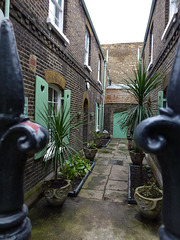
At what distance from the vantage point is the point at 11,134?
0.81m

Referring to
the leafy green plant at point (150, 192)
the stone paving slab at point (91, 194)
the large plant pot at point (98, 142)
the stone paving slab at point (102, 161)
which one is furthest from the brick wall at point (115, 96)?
the leafy green plant at point (150, 192)

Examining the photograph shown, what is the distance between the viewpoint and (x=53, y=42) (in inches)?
177

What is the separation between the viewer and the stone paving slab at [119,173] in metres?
5.37

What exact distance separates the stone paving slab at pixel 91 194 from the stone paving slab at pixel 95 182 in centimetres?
18

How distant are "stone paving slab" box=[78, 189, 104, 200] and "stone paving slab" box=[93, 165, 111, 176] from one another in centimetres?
144

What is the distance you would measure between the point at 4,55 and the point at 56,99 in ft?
15.2

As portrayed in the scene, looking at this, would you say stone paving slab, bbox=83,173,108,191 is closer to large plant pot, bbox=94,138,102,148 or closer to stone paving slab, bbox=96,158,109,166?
stone paving slab, bbox=96,158,109,166

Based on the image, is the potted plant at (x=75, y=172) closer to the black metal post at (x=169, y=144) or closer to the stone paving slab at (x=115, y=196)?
the stone paving slab at (x=115, y=196)

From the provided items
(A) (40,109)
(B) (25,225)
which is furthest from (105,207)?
(B) (25,225)

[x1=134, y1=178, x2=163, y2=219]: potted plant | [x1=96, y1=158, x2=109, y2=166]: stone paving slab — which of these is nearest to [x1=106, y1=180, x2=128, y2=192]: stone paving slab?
[x1=134, y1=178, x2=163, y2=219]: potted plant

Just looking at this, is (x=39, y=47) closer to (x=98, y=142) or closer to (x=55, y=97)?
(x=55, y=97)

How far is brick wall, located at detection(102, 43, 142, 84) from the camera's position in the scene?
1892cm

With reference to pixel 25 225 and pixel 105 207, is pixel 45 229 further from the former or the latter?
pixel 25 225

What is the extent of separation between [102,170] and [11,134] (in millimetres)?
5547
